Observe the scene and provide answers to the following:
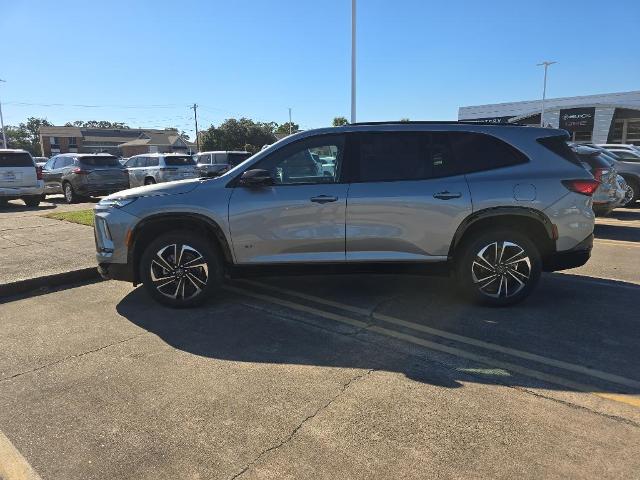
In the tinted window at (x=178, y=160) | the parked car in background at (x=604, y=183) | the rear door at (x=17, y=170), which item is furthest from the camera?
the tinted window at (x=178, y=160)

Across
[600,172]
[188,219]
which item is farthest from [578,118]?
[188,219]

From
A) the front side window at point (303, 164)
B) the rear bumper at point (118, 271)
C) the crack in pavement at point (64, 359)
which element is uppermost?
the front side window at point (303, 164)

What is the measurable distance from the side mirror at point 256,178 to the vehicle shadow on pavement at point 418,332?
52.8 inches

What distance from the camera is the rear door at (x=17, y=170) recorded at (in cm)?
1465

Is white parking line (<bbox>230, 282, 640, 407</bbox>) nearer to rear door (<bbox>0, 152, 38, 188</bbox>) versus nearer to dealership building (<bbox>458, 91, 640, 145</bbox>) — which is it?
rear door (<bbox>0, 152, 38, 188</bbox>)

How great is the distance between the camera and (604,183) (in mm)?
10664

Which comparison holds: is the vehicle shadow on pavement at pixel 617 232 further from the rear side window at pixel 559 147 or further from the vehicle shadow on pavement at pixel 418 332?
the rear side window at pixel 559 147

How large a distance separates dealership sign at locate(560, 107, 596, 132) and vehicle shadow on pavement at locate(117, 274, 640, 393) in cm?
4496

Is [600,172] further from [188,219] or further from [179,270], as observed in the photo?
[179,270]

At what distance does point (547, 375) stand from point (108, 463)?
3.07 meters

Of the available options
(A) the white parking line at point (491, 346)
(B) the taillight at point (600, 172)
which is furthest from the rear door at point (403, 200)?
(B) the taillight at point (600, 172)

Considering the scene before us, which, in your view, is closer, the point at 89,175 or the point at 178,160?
the point at 89,175

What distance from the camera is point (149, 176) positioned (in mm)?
18078

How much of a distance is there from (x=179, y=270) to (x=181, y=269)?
3cm
